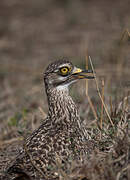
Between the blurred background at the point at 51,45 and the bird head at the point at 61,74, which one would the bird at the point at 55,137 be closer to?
the bird head at the point at 61,74

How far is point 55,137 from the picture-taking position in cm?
429

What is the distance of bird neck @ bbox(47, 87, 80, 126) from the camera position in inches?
183

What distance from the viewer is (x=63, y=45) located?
12.1 meters

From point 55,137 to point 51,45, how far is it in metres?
8.17

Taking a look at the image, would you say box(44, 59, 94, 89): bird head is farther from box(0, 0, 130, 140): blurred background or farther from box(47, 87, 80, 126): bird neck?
box(0, 0, 130, 140): blurred background

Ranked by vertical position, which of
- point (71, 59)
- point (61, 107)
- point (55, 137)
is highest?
point (71, 59)

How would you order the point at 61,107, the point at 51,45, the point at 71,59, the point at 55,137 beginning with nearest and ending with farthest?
the point at 55,137, the point at 61,107, the point at 71,59, the point at 51,45

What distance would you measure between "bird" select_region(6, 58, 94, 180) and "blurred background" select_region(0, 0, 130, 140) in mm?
479

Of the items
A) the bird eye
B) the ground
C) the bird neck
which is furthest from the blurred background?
the bird eye

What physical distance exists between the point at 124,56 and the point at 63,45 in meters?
3.52

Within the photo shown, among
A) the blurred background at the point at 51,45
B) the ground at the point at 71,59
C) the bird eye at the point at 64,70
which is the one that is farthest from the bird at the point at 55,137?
the blurred background at the point at 51,45

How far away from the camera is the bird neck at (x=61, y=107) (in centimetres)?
465

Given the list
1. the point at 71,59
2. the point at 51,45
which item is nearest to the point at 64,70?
the point at 71,59

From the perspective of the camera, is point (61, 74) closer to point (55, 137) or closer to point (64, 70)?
point (64, 70)
